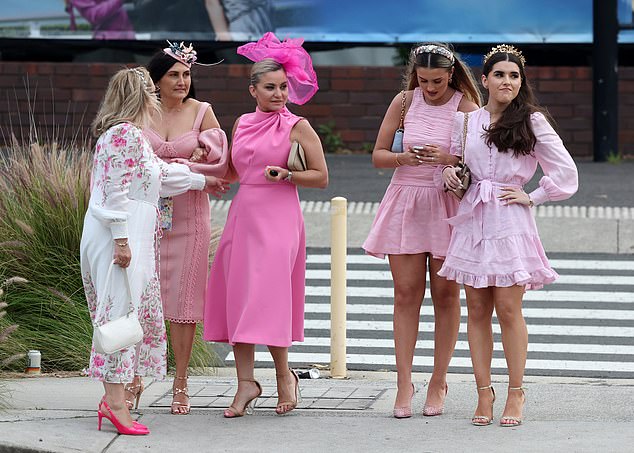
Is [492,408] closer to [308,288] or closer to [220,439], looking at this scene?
[220,439]

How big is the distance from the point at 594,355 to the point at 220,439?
3719 millimetres

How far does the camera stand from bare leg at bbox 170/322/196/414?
24.4 feet

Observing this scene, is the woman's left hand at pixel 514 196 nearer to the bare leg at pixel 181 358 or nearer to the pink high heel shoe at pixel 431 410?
the pink high heel shoe at pixel 431 410

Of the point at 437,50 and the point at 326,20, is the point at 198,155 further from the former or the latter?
the point at 326,20

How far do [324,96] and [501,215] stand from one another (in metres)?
10.7

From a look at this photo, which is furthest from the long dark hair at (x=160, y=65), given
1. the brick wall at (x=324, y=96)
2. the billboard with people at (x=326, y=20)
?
the billboard with people at (x=326, y=20)

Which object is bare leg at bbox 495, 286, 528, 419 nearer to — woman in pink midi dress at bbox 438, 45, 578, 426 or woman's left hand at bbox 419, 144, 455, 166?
woman in pink midi dress at bbox 438, 45, 578, 426

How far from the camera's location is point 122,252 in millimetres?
6773

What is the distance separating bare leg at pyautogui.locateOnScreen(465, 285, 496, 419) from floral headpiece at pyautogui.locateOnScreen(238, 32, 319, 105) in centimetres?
132

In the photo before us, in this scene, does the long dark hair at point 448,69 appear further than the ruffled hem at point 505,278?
Yes

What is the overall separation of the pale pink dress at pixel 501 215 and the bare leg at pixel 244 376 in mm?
1082

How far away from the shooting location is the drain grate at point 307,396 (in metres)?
7.69

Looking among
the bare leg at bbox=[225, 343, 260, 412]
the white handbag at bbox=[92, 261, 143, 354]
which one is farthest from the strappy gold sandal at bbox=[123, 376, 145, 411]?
the white handbag at bbox=[92, 261, 143, 354]

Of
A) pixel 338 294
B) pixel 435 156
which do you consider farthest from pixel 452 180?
pixel 338 294
